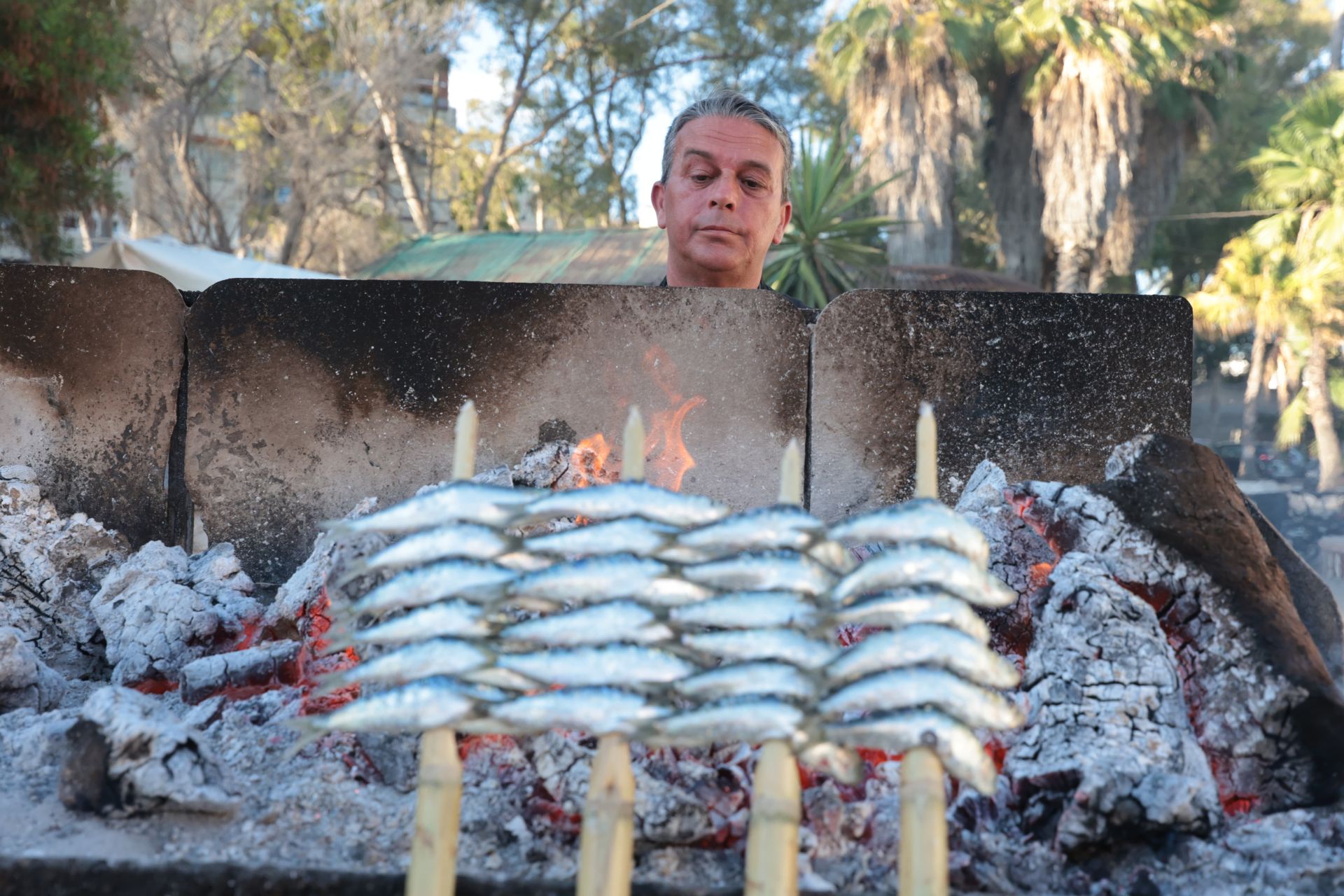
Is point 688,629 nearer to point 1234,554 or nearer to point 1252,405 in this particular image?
point 1234,554

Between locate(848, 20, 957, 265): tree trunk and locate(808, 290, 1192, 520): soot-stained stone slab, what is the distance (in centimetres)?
1440

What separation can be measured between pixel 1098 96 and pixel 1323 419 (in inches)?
323

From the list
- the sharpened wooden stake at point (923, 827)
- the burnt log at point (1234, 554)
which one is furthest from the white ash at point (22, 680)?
the burnt log at point (1234, 554)

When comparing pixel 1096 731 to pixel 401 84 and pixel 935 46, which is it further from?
pixel 401 84

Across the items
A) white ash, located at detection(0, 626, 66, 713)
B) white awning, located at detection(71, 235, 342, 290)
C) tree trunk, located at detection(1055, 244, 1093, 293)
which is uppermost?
tree trunk, located at detection(1055, 244, 1093, 293)

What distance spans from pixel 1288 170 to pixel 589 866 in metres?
20.8

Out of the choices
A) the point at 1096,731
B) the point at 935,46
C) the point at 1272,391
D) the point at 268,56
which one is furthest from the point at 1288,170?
the point at 1096,731

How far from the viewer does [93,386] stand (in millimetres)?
2729

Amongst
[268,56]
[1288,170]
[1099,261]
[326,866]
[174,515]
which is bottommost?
[326,866]

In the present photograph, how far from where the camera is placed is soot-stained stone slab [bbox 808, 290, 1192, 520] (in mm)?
2736

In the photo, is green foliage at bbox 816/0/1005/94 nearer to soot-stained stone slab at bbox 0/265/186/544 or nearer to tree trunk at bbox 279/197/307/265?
tree trunk at bbox 279/197/307/265

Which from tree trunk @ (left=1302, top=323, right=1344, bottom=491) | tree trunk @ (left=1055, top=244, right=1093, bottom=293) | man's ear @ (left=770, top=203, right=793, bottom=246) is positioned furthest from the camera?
tree trunk @ (left=1302, top=323, right=1344, bottom=491)

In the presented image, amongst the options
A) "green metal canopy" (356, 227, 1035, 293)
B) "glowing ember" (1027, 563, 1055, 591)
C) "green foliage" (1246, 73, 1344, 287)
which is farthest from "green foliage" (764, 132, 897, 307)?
"green foliage" (1246, 73, 1344, 287)

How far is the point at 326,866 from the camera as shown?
58.6 inches
